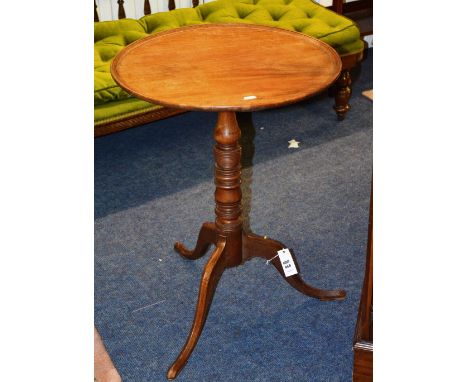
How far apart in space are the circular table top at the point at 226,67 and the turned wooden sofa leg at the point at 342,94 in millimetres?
1251

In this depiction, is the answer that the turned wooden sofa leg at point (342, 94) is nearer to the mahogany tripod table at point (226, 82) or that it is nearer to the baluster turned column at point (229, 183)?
the mahogany tripod table at point (226, 82)

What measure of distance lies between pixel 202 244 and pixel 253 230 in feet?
1.16

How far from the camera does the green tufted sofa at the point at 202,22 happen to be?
9.63 feet

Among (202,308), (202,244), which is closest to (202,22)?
(202,244)

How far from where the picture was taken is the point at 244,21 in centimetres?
351

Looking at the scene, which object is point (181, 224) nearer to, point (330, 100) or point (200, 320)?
point (200, 320)

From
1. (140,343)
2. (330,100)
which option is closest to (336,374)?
(140,343)

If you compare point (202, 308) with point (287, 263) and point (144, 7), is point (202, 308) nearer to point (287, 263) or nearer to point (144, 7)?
point (287, 263)

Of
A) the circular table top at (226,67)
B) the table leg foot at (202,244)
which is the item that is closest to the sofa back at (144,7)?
the circular table top at (226,67)

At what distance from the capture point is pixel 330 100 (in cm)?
392

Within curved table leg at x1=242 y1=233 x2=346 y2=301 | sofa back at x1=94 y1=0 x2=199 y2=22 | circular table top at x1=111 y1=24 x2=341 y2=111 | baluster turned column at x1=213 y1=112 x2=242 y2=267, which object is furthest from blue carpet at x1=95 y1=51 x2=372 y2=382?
circular table top at x1=111 y1=24 x2=341 y2=111

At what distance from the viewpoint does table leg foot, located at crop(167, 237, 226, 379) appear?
2.17 meters

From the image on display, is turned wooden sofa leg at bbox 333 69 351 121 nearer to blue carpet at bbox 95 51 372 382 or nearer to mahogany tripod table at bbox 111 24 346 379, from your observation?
blue carpet at bbox 95 51 372 382

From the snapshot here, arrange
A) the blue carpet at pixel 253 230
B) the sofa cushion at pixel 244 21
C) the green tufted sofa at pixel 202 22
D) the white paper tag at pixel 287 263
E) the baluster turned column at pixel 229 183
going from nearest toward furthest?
the baluster turned column at pixel 229 183 → the blue carpet at pixel 253 230 → the white paper tag at pixel 287 263 → the green tufted sofa at pixel 202 22 → the sofa cushion at pixel 244 21
